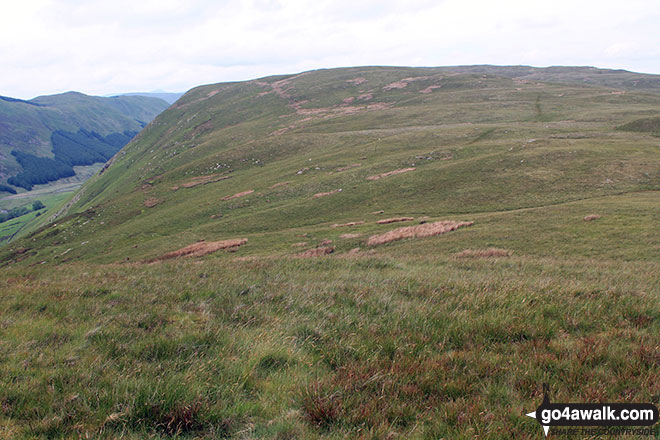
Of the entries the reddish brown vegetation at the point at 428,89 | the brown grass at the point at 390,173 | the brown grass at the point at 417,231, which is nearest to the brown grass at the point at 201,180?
the brown grass at the point at 390,173

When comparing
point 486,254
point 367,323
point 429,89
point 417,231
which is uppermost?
point 429,89

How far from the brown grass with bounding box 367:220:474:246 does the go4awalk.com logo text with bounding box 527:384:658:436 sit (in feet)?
75.3

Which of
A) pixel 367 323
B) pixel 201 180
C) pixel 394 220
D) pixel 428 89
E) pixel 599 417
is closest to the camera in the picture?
pixel 599 417

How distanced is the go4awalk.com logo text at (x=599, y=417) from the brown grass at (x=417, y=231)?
2294cm

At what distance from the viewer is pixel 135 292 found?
31.8ft

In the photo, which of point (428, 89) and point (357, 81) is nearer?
point (428, 89)

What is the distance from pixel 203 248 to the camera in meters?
33.3

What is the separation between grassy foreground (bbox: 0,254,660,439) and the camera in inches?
152

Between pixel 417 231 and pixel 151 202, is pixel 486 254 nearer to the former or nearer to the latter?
pixel 417 231

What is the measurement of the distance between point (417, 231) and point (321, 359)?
77.7 feet

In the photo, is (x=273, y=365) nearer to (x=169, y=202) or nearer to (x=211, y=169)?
(x=169, y=202)

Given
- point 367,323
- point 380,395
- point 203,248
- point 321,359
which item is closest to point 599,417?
point 380,395

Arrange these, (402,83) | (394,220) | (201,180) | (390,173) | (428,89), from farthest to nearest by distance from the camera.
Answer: (402,83) < (428,89) < (201,180) < (390,173) < (394,220)

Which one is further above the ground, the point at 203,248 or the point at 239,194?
the point at 239,194
